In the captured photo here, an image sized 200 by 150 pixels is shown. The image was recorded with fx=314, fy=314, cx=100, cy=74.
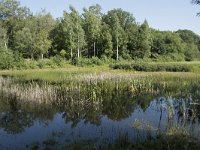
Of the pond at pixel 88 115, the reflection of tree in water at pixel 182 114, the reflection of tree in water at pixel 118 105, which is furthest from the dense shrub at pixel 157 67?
the reflection of tree in water at pixel 182 114

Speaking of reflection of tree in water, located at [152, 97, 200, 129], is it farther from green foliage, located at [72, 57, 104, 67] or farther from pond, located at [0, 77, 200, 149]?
green foliage, located at [72, 57, 104, 67]

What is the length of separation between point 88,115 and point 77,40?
5074cm

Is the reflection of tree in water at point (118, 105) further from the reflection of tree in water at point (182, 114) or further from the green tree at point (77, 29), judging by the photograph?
the green tree at point (77, 29)

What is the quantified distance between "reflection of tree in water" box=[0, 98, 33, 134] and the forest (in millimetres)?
36875

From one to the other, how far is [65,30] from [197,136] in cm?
5638

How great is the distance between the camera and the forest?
62.9m

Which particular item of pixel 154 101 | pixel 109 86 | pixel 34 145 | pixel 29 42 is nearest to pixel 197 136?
pixel 34 145

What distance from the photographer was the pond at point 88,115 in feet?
40.3

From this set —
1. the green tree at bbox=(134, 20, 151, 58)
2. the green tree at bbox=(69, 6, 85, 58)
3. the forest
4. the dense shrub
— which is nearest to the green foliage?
the forest

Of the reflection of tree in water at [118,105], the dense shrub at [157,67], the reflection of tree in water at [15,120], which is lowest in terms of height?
the reflection of tree in water at [15,120]

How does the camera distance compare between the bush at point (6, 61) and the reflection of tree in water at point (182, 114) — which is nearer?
the reflection of tree in water at point (182, 114)

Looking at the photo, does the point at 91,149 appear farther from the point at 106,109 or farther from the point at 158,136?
the point at 106,109

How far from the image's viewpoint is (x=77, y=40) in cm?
6594

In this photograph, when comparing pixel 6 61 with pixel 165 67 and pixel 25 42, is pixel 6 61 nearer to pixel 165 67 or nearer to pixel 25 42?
pixel 25 42
